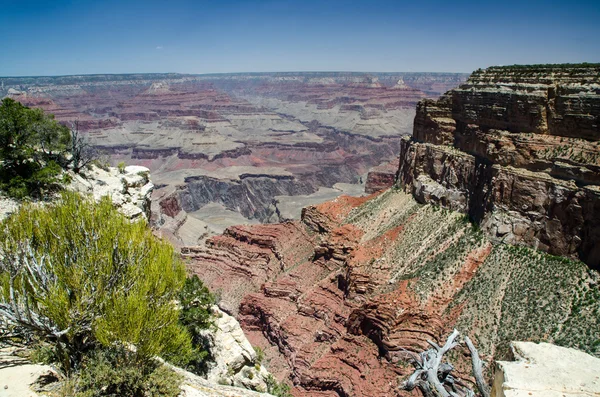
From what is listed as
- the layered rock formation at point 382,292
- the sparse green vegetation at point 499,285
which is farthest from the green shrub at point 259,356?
the sparse green vegetation at point 499,285

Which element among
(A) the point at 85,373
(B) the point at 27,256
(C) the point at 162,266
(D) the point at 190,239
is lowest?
(D) the point at 190,239

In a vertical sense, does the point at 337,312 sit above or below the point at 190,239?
above

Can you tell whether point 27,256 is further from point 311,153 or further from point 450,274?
point 311,153

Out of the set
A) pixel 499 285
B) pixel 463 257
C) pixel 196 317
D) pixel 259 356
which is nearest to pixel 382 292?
pixel 463 257

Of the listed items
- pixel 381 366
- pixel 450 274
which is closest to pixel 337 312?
pixel 381 366

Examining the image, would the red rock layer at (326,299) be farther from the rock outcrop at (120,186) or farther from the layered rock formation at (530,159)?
the rock outcrop at (120,186)

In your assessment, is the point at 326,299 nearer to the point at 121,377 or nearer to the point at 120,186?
the point at 120,186

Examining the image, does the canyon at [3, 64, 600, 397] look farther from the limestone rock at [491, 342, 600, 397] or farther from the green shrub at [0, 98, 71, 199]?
the green shrub at [0, 98, 71, 199]
